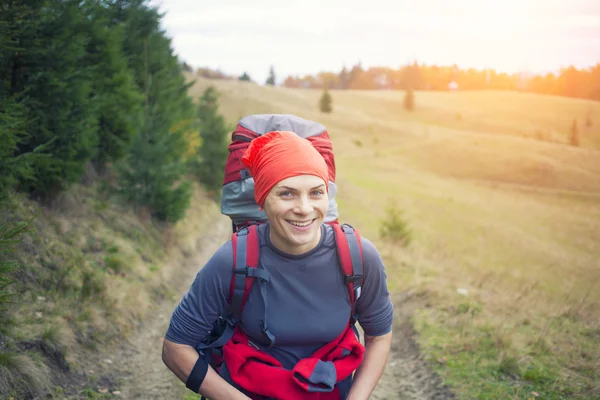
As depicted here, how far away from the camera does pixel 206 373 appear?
2.41 m

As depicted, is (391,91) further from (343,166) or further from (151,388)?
(151,388)

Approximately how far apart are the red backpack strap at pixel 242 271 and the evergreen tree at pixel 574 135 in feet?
24.1

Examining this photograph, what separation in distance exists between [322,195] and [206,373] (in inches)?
45.7

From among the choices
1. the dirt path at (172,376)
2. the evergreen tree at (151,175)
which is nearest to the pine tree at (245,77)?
the evergreen tree at (151,175)

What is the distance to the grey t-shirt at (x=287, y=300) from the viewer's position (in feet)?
7.69

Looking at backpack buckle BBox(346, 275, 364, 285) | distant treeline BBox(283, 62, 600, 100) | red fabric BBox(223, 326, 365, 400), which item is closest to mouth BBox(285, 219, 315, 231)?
backpack buckle BBox(346, 275, 364, 285)

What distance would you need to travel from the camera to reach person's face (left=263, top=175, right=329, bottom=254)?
2309mm

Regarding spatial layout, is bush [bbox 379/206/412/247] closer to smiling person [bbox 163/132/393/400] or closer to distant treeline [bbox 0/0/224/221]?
distant treeline [bbox 0/0/224/221]

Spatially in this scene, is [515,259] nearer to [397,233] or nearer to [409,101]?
[397,233]

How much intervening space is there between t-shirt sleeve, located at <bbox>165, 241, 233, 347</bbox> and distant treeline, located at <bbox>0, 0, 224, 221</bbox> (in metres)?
3.35

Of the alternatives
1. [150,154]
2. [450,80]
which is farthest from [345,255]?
[450,80]

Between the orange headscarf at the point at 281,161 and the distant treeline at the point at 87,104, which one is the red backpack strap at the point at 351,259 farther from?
the distant treeline at the point at 87,104

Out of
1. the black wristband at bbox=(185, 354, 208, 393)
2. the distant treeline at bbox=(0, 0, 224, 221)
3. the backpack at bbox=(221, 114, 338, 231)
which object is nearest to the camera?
the black wristband at bbox=(185, 354, 208, 393)

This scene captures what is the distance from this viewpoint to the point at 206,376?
241 centimetres
